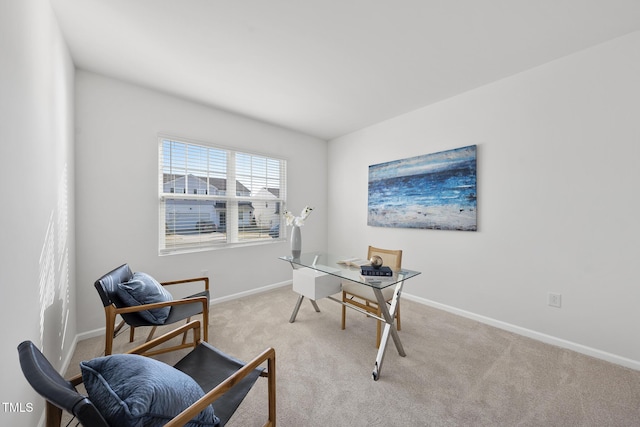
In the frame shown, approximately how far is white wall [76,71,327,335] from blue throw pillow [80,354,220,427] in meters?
2.16

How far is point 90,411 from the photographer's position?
2.21ft

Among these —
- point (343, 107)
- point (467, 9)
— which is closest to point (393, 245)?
point (343, 107)

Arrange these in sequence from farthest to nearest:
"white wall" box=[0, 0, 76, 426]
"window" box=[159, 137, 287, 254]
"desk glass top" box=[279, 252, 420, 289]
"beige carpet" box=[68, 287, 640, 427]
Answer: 1. "window" box=[159, 137, 287, 254]
2. "desk glass top" box=[279, 252, 420, 289]
3. "beige carpet" box=[68, 287, 640, 427]
4. "white wall" box=[0, 0, 76, 426]

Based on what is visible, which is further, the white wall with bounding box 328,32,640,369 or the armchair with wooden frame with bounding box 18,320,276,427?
the white wall with bounding box 328,32,640,369

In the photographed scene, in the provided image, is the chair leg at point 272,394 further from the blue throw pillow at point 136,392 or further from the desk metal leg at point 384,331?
the desk metal leg at point 384,331

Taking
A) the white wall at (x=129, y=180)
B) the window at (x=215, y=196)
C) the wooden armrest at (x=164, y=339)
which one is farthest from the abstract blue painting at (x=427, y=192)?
the wooden armrest at (x=164, y=339)

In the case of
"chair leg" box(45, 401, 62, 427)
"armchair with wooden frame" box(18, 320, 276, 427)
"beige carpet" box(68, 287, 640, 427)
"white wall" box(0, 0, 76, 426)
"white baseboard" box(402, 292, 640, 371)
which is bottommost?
"beige carpet" box(68, 287, 640, 427)

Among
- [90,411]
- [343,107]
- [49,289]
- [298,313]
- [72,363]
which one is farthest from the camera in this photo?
[343,107]

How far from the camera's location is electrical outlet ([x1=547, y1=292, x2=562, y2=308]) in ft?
7.59

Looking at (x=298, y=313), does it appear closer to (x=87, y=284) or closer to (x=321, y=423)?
(x=321, y=423)

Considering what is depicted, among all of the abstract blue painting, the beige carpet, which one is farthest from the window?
the abstract blue painting

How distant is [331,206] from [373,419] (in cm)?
341

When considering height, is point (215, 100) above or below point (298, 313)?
above

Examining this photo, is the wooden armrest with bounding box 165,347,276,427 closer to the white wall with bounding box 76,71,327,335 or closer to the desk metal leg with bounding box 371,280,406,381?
the desk metal leg with bounding box 371,280,406,381
